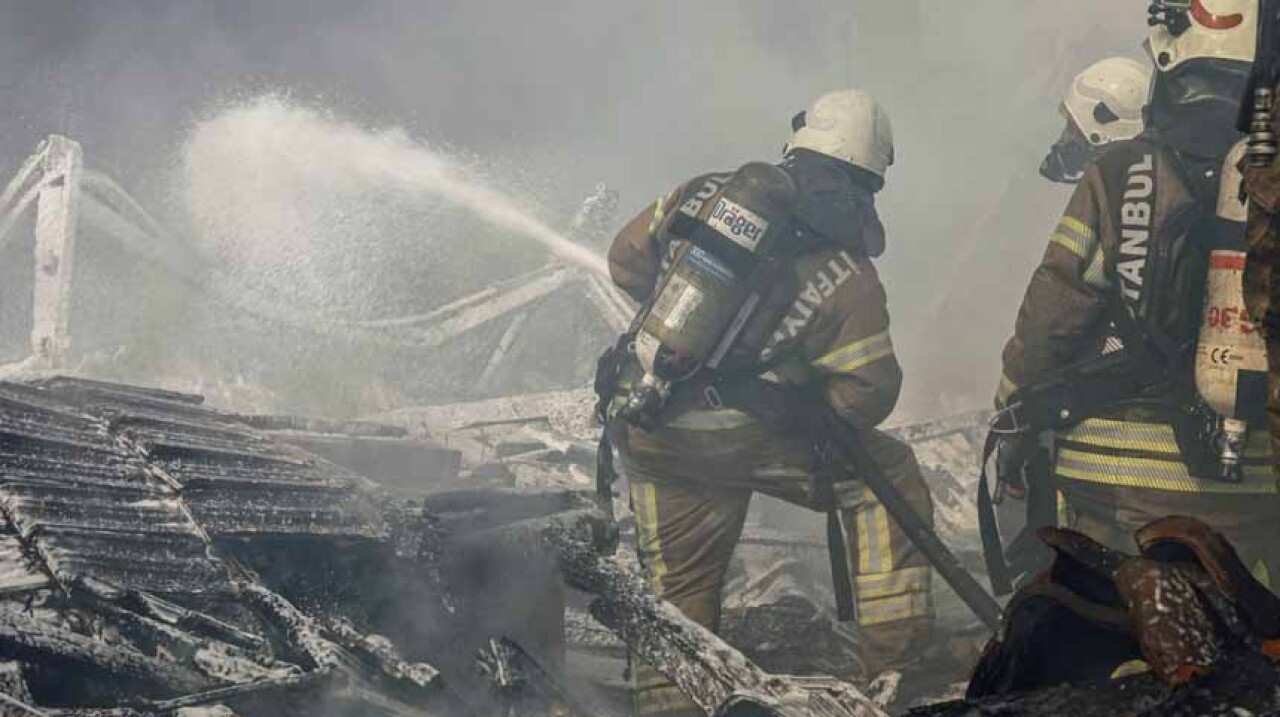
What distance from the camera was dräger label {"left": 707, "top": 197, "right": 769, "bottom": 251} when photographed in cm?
405

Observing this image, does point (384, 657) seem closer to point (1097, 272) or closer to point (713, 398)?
point (713, 398)

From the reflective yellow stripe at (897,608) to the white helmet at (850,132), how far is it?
1.70m

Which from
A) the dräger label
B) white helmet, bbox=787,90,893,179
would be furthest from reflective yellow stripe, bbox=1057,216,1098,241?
white helmet, bbox=787,90,893,179

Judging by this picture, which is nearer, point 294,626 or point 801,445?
point 294,626

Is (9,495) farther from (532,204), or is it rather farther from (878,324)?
(532,204)

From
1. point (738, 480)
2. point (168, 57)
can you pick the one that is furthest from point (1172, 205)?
point (168, 57)

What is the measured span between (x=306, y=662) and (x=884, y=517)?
2306 mm

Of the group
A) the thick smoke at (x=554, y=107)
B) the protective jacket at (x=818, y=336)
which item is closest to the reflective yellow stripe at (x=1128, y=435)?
the protective jacket at (x=818, y=336)

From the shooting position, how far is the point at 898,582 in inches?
171

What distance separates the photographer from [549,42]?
18.8 meters

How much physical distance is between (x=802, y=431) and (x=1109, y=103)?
1.78 m

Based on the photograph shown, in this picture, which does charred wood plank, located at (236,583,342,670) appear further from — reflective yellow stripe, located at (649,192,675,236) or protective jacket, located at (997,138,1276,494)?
protective jacket, located at (997,138,1276,494)

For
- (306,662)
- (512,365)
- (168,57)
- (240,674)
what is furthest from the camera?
(168,57)

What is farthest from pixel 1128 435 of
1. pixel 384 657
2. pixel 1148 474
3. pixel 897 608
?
pixel 384 657
